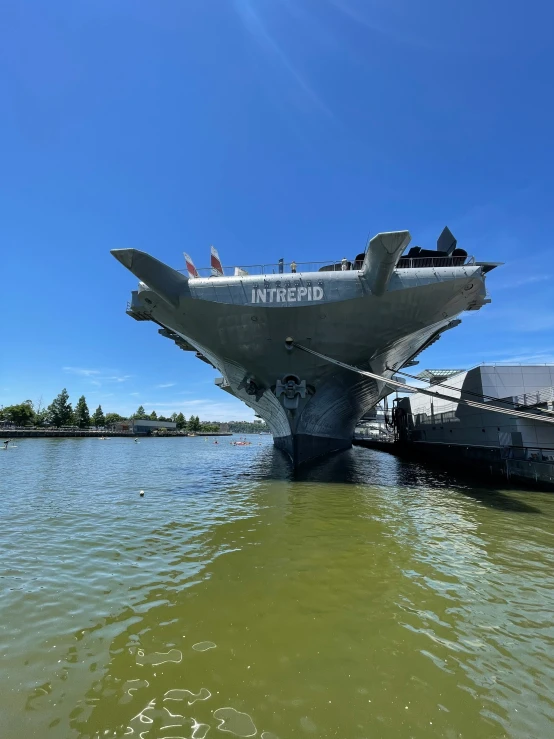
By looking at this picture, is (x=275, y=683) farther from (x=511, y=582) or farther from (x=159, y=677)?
(x=511, y=582)

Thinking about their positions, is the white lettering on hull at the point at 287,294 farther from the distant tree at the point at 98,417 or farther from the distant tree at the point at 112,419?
the distant tree at the point at 112,419

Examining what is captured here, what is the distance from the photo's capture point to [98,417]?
339ft

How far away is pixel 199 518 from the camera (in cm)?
921

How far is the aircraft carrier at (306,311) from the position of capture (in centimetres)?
1505

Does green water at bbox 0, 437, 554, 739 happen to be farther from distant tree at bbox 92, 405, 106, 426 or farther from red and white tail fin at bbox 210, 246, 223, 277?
distant tree at bbox 92, 405, 106, 426

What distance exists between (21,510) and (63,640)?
8.13m

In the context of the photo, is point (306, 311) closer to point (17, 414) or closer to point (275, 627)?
point (275, 627)

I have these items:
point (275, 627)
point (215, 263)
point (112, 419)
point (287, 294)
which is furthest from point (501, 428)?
point (112, 419)

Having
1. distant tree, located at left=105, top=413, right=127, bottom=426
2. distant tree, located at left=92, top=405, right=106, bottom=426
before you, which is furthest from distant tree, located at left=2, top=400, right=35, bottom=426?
distant tree, located at left=105, top=413, right=127, bottom=426

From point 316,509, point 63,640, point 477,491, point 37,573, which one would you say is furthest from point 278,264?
point 63,640

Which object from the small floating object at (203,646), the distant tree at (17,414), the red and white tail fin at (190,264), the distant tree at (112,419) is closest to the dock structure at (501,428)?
the small floating object at (203,646)

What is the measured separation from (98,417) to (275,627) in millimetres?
111700

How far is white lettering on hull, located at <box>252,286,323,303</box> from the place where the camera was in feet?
50.0

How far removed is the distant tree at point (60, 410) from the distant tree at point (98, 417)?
13.6 meters
